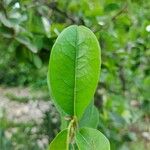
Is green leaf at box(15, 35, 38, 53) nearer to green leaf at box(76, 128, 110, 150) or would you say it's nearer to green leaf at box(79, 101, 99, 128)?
green leaf at box(79, 101, 99, 128)

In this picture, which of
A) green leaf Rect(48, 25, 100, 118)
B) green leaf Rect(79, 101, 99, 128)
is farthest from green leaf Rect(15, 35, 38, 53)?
green leaf Rect(48, 25, 100, 118)

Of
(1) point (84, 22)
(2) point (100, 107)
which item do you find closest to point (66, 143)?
(1) point (84, 22)

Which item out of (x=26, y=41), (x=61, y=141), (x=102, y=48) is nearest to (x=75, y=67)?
(x=61, y=141)

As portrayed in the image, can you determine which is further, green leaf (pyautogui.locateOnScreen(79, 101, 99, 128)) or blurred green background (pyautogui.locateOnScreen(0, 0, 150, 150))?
blurred green background (pyautogui.locateOnScreen(0, 0, 150, 150))

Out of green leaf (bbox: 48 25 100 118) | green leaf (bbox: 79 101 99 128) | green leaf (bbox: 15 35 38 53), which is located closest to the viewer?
green leaf (bbox: 48 25 100 118)

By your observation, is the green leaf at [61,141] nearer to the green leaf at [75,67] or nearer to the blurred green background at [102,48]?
the green leaf at [75,67]

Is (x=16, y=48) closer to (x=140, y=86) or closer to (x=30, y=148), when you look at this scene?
(x=30, y=148)

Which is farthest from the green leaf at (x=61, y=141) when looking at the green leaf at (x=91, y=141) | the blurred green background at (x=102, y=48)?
the blurred green background at (x=102, y=48)
